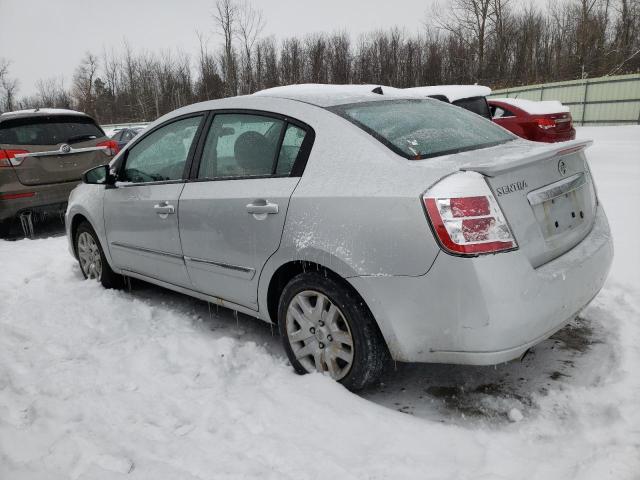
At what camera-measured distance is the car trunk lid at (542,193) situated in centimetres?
220

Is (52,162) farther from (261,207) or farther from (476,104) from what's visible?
(476,104)

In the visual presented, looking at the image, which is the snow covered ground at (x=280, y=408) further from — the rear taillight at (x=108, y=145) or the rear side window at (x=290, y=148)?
the rear taillight at (x=108, y=145)

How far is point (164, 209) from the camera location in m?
3.48

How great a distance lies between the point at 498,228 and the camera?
7.00 feet

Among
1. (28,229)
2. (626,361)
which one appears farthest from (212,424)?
(28,229)

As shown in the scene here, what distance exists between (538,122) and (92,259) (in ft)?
27.2

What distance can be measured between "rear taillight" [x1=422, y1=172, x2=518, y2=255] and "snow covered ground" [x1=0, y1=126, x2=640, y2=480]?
0.89 metres

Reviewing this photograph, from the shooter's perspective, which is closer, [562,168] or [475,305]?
[475,305]

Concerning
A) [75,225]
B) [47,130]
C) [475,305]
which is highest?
[47,130]

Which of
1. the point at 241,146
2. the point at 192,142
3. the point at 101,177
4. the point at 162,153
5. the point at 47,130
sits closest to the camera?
the point at 241,146

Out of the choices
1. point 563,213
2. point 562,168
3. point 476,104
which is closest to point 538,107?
point 476,104

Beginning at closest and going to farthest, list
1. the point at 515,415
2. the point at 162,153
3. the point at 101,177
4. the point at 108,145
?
the point at 515,415
the point at 162,153
the point at 101,177
the point at 108,145

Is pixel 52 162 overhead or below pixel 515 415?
overhead

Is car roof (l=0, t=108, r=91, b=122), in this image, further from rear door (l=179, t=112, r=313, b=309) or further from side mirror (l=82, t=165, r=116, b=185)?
rear door (l=179, t=112, r=313, b=309)
